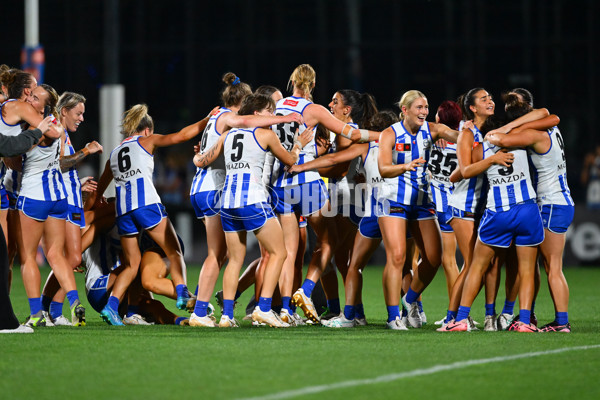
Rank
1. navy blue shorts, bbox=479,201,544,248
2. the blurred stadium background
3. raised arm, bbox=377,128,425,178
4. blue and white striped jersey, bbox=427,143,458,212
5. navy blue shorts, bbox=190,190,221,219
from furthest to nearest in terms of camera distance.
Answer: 1. the blurred stadium background
2. blue and white striped jersey, bbox=427,143,458,212
3. navy blue shorts, bbox=190,190,221,219
4. raised arm, bbox=377,128,425,178
5. navy blue shorts, bbox=479,201,544,248

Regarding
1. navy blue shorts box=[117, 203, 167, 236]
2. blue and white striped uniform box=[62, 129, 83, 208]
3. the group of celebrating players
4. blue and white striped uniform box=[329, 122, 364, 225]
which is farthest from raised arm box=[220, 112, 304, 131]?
blue and white striped uniform box=[62, 129, 83, 208]

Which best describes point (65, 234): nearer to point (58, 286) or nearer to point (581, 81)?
point (58, 286)

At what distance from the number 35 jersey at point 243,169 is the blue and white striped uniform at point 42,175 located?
158 cm

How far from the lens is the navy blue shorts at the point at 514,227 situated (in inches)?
344

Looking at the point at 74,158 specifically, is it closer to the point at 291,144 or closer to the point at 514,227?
the point at 291,144

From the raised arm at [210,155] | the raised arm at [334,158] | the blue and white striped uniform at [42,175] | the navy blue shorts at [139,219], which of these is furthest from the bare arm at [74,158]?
the raised arm at [334,158]

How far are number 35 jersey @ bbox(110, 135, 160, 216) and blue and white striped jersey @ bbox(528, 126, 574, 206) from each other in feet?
12.0

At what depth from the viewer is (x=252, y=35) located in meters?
34.2

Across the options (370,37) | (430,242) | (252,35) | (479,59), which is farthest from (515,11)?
(430,242)

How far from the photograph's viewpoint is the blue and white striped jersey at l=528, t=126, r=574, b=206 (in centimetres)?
895

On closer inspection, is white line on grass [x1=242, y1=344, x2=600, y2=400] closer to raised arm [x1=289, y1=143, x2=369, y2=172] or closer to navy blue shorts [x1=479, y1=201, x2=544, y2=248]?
navy blue shorts [x1=479, y1=201, x2=544, y2=248]

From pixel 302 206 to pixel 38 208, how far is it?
8.06 feet

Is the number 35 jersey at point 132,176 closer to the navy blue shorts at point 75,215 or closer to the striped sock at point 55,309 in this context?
the navy blue shorts at point 75,215

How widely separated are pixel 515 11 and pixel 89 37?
567 inches
